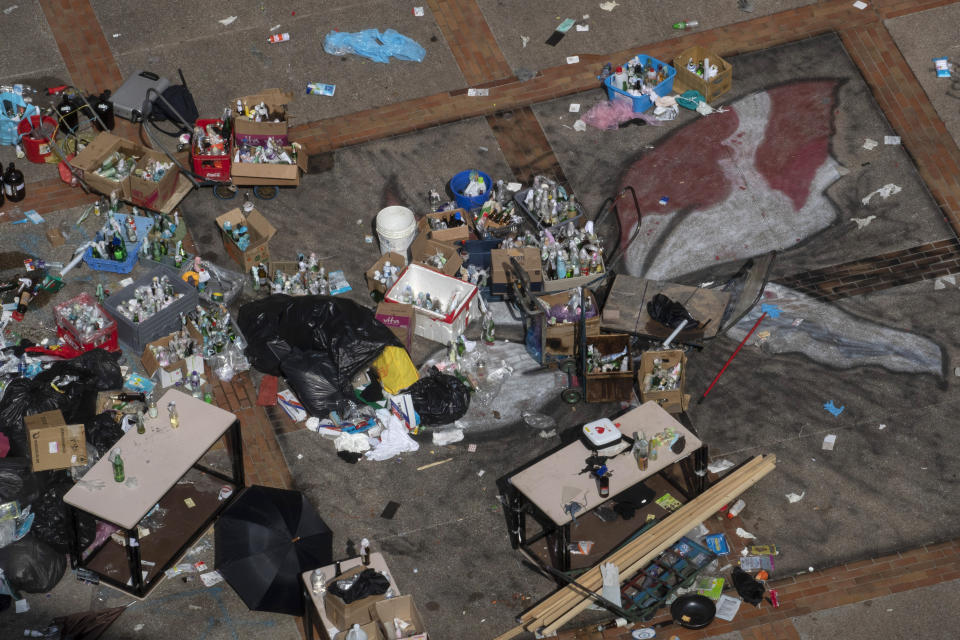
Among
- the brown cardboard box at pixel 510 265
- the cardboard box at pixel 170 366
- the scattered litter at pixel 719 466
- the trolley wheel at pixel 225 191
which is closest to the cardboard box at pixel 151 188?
the trolley wheel at pixel 225 191

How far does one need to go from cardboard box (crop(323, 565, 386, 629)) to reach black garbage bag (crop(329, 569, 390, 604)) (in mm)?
37

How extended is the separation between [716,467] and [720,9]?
783 cm

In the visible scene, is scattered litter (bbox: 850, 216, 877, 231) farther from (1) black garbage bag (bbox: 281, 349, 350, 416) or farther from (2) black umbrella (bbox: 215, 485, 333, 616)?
(2) black umbrella (bbox: 215, 485, 333, 616)

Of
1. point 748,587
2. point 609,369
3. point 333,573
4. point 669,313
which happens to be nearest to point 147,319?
point 333,573

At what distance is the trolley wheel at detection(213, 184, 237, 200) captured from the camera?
15422mm

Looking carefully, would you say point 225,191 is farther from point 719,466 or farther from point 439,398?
point 719,466

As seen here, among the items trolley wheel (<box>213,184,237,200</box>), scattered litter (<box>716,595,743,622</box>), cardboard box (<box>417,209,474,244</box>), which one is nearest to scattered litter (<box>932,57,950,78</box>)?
cardboard box (<box>417,209,474,244</box>)

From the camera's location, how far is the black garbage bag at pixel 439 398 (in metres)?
13.2

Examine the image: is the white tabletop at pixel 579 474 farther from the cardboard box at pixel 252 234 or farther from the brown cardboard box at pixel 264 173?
the brown cardboard box at pixel 264 173

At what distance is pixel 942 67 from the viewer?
54.8 ft

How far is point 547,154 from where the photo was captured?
15930 millimetres

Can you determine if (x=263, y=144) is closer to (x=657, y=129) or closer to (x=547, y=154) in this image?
(x=547, y=154)

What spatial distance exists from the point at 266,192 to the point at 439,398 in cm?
406

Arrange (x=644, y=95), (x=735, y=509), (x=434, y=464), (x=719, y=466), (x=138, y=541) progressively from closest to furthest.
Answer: (x=138, y=541), (x=735, y=509), (x=719, y=466), (x=434, y=464), (x=644, y=95)
